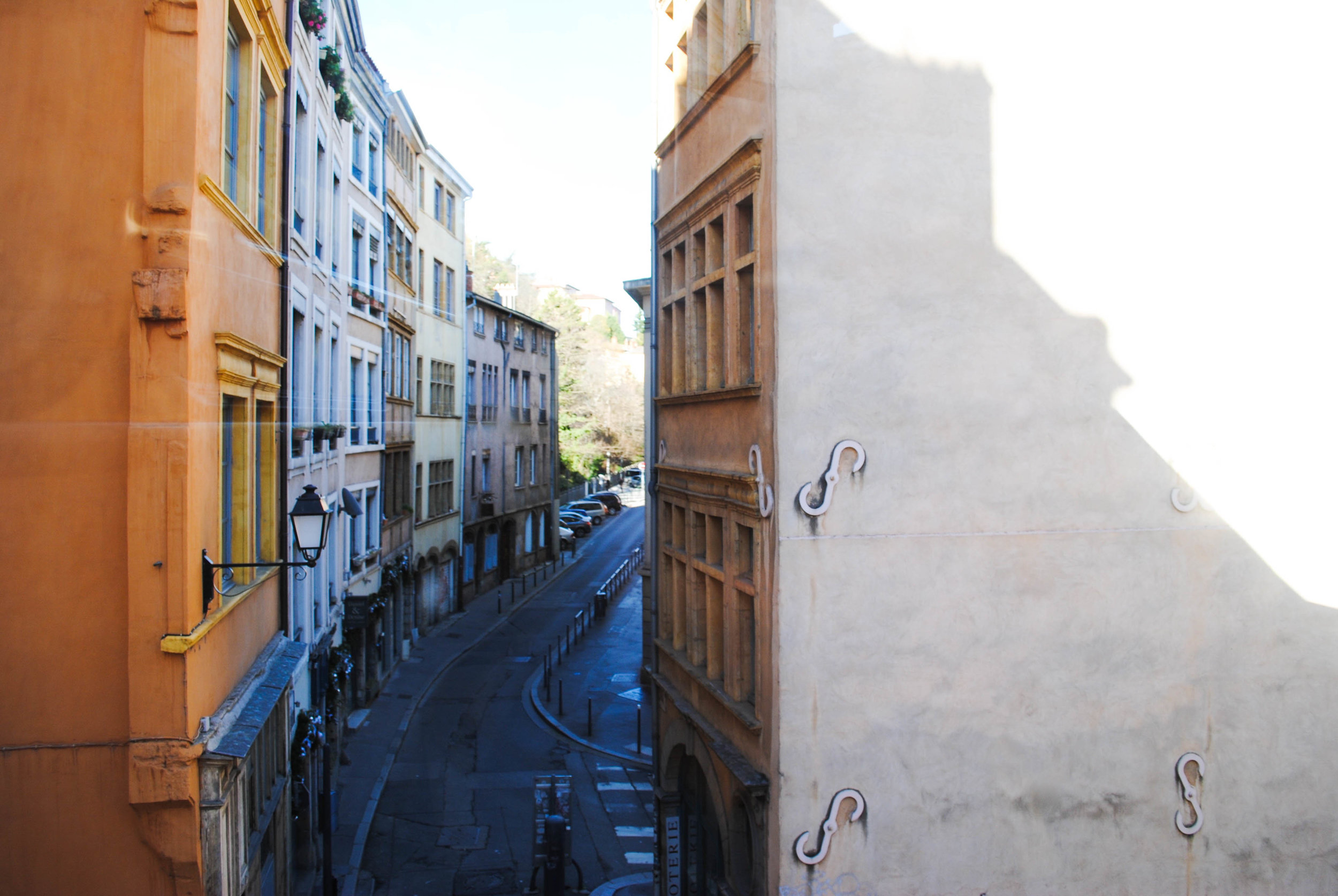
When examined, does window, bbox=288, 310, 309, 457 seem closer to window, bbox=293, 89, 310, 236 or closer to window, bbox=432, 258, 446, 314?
window, bbox=293, 89, 310, 236

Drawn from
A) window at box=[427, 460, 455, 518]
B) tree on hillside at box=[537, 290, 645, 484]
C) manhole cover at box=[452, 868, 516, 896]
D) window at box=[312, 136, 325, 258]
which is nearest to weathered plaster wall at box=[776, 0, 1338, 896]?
manhole cover at box=[452, 868, 516, 896]

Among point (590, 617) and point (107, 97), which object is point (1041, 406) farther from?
point (590, 617)

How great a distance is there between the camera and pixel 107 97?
8453 mm

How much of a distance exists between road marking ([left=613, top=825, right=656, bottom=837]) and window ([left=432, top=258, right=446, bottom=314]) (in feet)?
71.0

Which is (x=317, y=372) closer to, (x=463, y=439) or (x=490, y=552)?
(x=463, y=439)

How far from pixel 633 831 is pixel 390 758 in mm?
6060

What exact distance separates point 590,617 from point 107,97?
30064 mm

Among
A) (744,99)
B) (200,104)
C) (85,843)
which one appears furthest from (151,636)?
(744,99)

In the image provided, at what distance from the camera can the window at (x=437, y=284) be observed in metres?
35.4

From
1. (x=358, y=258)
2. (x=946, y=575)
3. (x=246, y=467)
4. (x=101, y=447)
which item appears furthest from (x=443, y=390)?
(x=101, y=447)

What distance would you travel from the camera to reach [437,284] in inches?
1415

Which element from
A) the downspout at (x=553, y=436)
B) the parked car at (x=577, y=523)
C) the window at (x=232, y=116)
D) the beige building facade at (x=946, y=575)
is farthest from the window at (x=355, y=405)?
the parked car at (x=577, y=523)

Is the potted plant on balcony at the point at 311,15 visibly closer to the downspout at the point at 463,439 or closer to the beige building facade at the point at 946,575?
the beige building facade at the point at 946,575

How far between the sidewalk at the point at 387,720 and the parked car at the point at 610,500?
2881 centimetres
